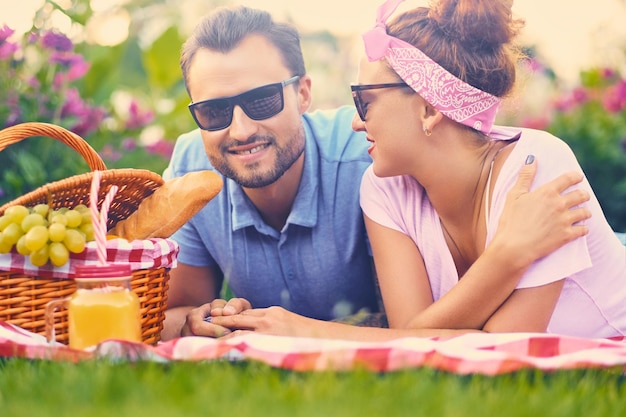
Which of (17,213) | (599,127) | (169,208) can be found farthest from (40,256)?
(599,127)

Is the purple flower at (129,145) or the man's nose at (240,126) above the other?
the man's nose at (240,126)

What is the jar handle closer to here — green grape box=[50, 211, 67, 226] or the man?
green grape box=[50, 211, 67, 226]

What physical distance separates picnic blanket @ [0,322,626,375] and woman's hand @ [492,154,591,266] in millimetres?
360

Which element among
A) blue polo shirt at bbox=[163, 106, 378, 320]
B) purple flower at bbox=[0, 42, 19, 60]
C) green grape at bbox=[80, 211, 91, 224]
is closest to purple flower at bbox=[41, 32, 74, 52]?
purple flower at bbox=[0, 42, 19, 60]

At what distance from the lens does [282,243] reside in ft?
11.5

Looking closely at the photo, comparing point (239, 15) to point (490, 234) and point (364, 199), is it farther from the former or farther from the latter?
point (490, 234)

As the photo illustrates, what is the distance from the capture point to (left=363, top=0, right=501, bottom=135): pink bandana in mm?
2912

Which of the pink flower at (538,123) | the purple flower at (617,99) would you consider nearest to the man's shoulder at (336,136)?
the purple flower at (617,99)

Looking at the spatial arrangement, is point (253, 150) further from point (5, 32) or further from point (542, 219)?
point (5, 32)

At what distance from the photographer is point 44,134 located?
290 centimetres

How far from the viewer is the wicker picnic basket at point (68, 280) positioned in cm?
261

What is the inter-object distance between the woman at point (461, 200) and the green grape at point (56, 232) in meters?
0.67

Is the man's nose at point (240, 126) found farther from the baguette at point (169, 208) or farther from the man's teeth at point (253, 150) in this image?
the baguette at point (169, 208)

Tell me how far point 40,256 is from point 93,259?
163 millimetres
